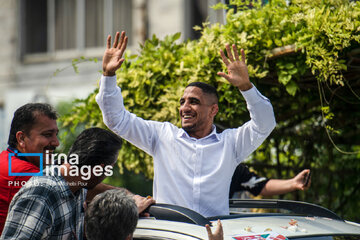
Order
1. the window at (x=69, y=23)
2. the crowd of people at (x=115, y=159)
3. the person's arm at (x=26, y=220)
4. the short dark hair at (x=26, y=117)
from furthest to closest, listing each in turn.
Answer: the window at (x=69, y=23) → the short dark hair at (x=26, y=117) → the crowd of people at (x=115, y=159) → the person's arm at (x=26, y=220)

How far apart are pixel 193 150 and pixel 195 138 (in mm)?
124

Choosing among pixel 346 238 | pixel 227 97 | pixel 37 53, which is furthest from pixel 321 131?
Answer: pixel 37 53

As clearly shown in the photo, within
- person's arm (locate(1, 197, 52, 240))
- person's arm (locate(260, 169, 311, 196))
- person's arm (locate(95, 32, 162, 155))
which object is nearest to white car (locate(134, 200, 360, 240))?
person's arm (locate(260, 169, 311, 196))

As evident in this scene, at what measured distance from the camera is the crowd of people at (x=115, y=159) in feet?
9.16

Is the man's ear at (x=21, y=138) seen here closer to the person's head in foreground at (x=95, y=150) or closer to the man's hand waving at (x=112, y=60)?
the person's head in foreground at (x=95, y=150)

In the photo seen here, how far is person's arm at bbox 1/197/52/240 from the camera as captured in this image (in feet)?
8.73

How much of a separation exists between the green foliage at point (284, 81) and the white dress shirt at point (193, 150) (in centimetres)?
45

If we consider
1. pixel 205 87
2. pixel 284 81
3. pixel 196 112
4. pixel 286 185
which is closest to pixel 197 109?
pixel 196 112

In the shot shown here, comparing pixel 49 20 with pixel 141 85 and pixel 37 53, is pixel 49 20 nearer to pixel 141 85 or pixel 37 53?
pixel 37 53

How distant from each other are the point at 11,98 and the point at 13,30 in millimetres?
1547

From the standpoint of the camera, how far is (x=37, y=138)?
3330mm

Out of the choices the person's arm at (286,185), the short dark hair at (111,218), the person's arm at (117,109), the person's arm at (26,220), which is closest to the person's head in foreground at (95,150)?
the person's arm at (26,220)

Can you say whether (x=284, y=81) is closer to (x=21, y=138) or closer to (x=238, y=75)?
(x=238, y=75)

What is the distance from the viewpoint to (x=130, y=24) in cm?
1212
